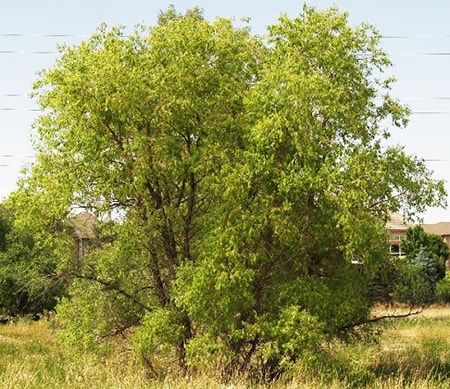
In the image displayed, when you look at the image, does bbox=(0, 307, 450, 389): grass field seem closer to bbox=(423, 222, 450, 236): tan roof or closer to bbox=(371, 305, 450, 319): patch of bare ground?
bbox=(371, 305, 450, 319): patch of bare ground

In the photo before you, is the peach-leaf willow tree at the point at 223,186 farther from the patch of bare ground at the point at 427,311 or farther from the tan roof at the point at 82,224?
the patch of bare ground at the point at 427,311

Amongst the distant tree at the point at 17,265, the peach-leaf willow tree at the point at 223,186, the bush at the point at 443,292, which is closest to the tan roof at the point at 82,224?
the peach-leaf willow tree at the point at 223,186

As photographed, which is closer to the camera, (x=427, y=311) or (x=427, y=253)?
(x=427, y=311)

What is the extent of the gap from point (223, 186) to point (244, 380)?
412 centimetres

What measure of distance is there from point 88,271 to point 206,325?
12.6 ft

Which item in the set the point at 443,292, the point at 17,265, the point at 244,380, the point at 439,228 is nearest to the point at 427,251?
the point at 443,292

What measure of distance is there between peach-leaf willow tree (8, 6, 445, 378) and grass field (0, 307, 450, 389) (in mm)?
714

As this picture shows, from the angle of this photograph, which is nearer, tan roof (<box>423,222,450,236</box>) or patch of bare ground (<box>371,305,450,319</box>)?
patch of bare ground (<box>371,305,450,319</box>)

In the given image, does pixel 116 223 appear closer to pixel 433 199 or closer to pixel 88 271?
pixel 88 271

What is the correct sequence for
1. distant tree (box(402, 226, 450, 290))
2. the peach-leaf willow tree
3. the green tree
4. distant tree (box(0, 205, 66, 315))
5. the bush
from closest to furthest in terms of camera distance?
the peach-leaf willow tree, distant tree (box(0, 205, 66, 315)), the bush, the green tree, distant tree (box(402, 226, 450, 290))

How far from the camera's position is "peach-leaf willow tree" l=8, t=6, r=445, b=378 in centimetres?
1714

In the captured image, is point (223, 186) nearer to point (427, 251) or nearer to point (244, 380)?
point (244, 380)

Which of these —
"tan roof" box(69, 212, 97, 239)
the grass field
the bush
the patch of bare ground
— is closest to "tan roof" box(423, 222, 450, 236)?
the bush

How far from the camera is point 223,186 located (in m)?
17.4
